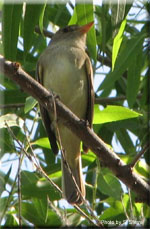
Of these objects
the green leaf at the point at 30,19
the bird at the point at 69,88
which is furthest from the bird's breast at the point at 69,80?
the green leaf at the point at 30,19

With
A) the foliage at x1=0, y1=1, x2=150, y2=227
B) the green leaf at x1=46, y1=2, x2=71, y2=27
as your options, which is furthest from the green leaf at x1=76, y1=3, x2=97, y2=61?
the green leaf at x1=46, y1=2, x2=71, y2=27

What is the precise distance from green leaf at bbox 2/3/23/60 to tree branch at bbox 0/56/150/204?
19.2 inches

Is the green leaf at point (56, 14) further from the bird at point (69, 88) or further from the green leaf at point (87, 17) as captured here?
the green leaf at point (87, 17)

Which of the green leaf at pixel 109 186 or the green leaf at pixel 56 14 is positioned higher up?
the green leaf at pixel 56 14

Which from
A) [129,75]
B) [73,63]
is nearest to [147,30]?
[129,75]

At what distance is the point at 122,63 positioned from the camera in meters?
4.16

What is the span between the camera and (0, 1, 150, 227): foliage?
3340mm

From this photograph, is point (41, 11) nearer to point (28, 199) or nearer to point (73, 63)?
point (73, 63)

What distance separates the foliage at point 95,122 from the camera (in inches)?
131

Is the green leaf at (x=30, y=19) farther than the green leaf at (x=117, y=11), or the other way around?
the green leaf at (x=30, y=19)

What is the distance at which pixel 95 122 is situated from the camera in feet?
12.6

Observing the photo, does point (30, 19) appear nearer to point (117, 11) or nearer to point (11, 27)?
point (11, 27)

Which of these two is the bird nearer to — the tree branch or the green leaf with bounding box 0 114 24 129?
the green leaf with bounding box 0 114 24 129

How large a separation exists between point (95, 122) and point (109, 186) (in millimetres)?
560
